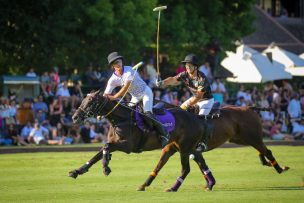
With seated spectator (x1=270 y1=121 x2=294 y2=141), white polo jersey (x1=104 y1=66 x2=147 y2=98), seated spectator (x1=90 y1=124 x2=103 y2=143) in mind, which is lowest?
seated spectator (x1=270 y1=121 x2=294 y2=141)

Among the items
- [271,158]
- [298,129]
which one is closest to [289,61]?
[298,129]

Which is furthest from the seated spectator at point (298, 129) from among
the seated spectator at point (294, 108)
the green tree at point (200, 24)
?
the green tree at point (200, 24)

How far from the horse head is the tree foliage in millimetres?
14745

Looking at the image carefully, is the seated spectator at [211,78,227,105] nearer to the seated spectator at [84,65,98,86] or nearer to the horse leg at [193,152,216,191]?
the seated spectator at [84,65,98,86]

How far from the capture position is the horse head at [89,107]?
14.5 metres

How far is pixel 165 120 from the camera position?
1526 centimetres

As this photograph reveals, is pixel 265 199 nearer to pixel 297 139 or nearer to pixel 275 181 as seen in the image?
pixel 275 181

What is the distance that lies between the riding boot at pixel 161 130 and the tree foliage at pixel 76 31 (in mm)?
14599

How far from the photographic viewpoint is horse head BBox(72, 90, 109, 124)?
47.6 feet

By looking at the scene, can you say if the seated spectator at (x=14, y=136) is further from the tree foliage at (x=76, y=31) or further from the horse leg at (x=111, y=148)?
the horse leg at (x=111, y=148)

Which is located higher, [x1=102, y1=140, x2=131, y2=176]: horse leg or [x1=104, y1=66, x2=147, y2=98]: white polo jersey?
[x1=104, y1=66, x2=147, y2=98]: white polo jersey

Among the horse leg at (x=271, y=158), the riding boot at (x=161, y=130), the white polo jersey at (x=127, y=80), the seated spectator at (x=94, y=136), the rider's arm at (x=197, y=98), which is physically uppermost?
the white polo jersey at (x=127, y=80)

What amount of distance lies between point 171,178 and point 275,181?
205cm

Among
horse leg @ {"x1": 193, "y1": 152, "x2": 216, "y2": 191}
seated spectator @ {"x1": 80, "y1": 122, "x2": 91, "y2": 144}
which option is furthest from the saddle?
seated spectator @ {"x1": 80, "y1": 122, "x2": 91, "y2": 144}
